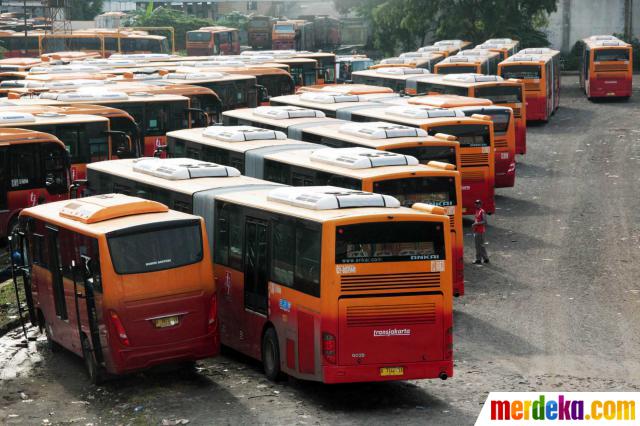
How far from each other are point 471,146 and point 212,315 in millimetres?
13531

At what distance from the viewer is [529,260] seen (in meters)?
→ 25.8

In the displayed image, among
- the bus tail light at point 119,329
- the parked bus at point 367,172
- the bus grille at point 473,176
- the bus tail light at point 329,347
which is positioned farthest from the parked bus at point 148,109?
the bus tail light at point 329,347

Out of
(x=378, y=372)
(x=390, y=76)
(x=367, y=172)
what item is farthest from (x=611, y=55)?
(x=378, y=372)

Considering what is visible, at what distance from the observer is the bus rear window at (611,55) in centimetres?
5603

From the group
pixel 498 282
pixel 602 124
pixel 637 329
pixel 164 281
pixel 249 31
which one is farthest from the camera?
pixel 249 31

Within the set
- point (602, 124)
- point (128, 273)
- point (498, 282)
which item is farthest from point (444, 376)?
point (602, 124)

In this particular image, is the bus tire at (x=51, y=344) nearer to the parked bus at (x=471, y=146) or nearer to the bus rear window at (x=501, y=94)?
the parked bus at (x=471, y=146)

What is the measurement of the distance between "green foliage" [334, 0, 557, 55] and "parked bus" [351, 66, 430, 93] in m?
21.6

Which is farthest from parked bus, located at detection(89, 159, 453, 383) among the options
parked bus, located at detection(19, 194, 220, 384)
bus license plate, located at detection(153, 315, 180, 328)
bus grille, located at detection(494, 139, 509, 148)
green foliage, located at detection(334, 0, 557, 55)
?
green foliage, located at detection(334, 0, 557, 55)

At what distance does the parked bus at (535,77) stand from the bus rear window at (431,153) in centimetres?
2308

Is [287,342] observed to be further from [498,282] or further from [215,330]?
[498,282]

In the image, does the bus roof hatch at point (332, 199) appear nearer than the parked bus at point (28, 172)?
Yes

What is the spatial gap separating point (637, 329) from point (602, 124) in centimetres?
3116

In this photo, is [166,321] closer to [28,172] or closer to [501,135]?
[28,172]
